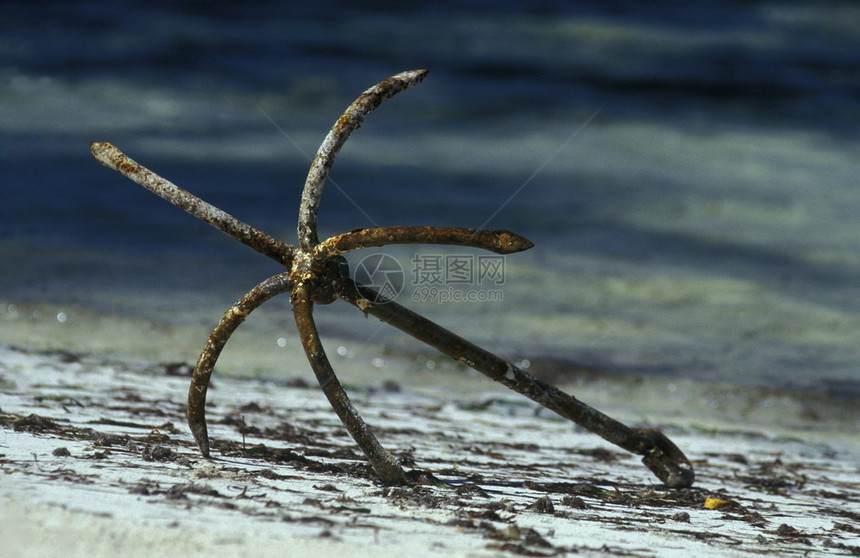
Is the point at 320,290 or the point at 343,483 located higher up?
the point at 320,290

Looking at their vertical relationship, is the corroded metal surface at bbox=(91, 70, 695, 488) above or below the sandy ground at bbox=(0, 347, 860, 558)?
above

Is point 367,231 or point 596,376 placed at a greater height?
point 367,231

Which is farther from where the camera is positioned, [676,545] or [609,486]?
[609,486]

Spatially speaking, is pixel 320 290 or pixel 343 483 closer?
pixel 343 483

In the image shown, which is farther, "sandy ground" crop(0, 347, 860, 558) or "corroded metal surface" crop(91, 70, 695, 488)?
"corroded metal surface" crop(91, 70, 695, 488)

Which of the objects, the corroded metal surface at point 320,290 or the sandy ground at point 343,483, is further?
the corroded metal surface at point 320,290

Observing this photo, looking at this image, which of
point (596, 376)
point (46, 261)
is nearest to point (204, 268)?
point (46, 261)

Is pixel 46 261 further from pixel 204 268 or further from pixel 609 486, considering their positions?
pixel 609 486

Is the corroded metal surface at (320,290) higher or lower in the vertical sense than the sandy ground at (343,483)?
higher
